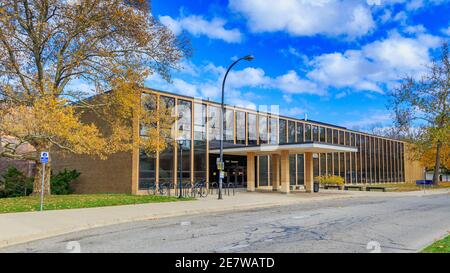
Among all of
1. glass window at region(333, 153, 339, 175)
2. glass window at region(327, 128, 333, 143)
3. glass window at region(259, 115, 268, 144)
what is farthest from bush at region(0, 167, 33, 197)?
glass window at region(333, 153, 339, 175)

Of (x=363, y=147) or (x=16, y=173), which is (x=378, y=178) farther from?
(x=16, y=173)

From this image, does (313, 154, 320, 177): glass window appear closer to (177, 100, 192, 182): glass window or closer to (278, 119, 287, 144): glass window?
(278, 119, 287, 144): glass window

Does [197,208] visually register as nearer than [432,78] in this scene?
Yes

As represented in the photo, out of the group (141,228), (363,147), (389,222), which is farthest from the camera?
(363,147)

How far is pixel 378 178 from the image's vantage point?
2344 inches

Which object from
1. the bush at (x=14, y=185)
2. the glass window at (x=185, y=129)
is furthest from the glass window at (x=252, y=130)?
the bush at (x=14, y=185)

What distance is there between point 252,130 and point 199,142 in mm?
7476

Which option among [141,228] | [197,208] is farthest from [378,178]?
[141,228]

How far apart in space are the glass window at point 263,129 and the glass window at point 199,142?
7987 mm

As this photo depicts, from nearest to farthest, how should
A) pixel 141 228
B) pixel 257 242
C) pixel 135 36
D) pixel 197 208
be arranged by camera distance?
pixel 257 242
pixel 141 228
pixel 197 208
pixel 135 36

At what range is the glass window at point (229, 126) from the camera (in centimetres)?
3549

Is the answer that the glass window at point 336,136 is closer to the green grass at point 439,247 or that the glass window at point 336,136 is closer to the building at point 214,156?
the building at point 214,156

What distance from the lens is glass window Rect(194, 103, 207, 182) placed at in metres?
32.6
